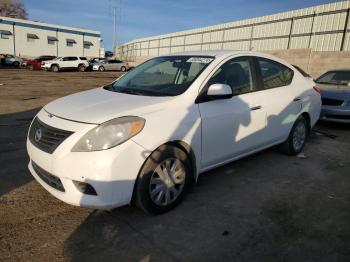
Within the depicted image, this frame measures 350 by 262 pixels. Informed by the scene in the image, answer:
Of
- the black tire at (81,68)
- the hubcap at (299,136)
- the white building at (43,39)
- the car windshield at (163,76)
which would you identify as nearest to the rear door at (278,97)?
the hubcap at (299,136)

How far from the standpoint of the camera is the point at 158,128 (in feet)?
10.1

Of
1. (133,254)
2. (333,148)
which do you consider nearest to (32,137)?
(133,254)

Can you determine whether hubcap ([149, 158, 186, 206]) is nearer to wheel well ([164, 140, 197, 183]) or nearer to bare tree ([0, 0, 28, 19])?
wheel well ([164, 140, 197, 183])

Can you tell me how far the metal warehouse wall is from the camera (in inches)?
702

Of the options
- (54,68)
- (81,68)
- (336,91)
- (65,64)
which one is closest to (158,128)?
(336,91)

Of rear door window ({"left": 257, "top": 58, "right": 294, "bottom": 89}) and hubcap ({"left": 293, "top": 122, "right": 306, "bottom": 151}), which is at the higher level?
rear door window ({"left": 257, "top": 58, "right": 294, "bottom": 89})

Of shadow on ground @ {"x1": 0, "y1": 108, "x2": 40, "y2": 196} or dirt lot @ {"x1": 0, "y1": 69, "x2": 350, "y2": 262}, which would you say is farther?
shadow on ground @ {"x1": 0, "y1": 108, "x2": 40, "y2": 196}

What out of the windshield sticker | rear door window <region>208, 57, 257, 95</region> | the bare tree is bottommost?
rear door window <region>208, 57, 257, 95</region>

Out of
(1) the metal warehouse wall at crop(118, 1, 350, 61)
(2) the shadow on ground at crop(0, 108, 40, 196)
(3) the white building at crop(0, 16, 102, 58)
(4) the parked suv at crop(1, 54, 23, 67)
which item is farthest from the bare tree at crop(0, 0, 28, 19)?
(2) the shadow on ground at crop(0, 108, 40, 196)

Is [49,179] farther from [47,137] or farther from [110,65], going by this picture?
[110,65]

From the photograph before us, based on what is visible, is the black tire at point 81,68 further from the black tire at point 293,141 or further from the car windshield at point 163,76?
the black tire at point 293,141

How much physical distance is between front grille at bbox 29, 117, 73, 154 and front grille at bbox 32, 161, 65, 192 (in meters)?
0.24

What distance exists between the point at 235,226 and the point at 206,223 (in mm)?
285

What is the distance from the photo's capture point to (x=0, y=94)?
483 inches
